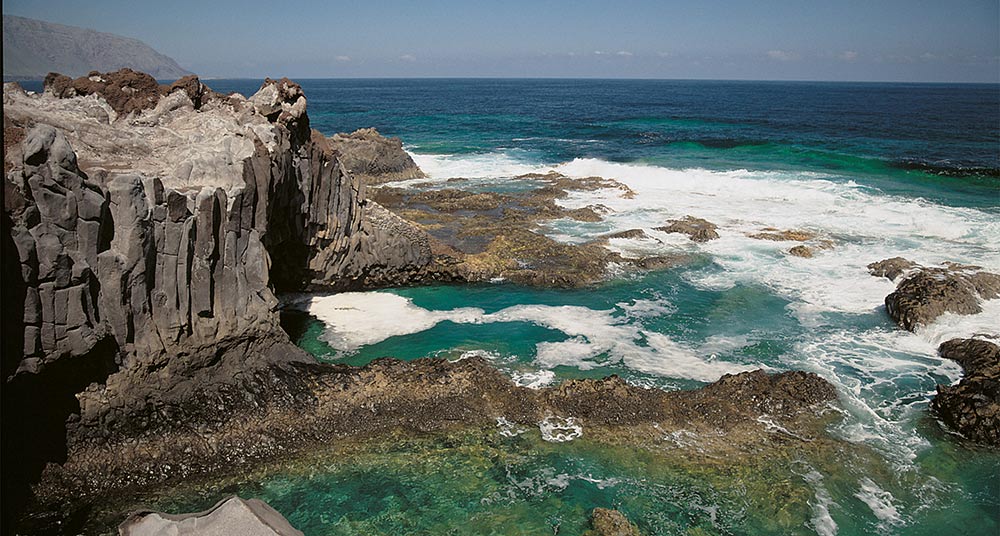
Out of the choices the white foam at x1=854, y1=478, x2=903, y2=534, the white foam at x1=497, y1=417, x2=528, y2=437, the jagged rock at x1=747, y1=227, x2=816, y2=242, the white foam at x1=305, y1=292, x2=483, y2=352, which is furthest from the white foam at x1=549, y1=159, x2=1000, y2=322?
the white foam at x1=497, y1=417, x2=528, y2=437

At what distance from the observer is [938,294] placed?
63.6ft

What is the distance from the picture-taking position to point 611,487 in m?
11.7

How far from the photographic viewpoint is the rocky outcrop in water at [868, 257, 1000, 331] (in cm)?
1888

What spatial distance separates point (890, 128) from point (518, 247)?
6373 cm

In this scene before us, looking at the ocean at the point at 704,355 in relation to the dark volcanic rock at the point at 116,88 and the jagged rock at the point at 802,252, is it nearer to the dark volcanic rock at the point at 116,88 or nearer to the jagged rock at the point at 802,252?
the jagged rock at the point at 802,252

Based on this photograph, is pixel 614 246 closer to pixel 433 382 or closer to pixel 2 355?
pixel 433 382

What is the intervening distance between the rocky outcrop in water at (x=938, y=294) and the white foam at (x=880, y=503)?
8795 millimetres

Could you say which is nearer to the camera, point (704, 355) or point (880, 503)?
point (880, 503)

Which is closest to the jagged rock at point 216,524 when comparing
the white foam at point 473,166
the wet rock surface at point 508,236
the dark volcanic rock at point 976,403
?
the dark volcanic rock at point 976,403

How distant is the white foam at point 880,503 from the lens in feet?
36.3

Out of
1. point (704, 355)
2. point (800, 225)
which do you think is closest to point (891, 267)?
point (800, 225)

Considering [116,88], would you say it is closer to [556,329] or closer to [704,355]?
[556,329]

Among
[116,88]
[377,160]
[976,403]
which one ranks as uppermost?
[116,88]

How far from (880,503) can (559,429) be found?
5.96m
